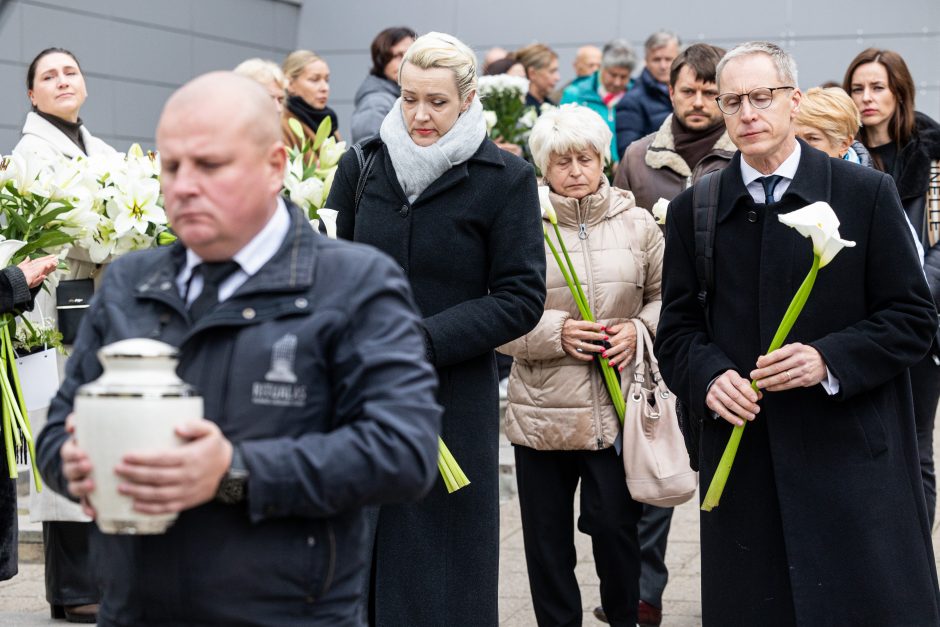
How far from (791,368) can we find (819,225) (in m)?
0.43

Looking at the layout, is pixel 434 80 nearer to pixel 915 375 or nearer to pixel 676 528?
pixel 915 375

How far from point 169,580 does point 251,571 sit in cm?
13

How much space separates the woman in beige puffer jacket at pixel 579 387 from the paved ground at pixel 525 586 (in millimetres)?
768

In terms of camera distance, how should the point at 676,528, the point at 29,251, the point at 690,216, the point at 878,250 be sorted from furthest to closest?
the point at 676,528, the point at 29,251, the point at 690,216, the point at 878,250

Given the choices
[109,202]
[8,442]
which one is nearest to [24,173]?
[109,202]

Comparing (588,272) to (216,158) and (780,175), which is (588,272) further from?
(216,158)

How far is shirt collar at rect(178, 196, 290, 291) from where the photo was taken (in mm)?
2375

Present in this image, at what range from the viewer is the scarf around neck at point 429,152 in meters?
4.25

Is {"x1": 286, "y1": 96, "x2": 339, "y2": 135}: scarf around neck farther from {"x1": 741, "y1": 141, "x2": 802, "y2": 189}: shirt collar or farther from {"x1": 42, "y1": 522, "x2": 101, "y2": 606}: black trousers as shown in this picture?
{"x1": 741, "y1": 141, "x2": 802, "y2": 189}: shirt collar

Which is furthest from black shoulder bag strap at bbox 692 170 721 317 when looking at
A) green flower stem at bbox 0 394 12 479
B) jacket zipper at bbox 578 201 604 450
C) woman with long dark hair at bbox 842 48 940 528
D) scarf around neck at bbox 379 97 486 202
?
green flower stem at bbox 0 394 12 479

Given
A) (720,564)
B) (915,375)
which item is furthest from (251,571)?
(915,375)

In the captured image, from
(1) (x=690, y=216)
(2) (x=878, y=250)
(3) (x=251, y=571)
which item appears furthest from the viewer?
(1) (x=690, y=216)

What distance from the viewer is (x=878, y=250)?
12.8ft

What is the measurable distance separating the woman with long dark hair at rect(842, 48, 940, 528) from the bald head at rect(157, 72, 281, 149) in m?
3.79
